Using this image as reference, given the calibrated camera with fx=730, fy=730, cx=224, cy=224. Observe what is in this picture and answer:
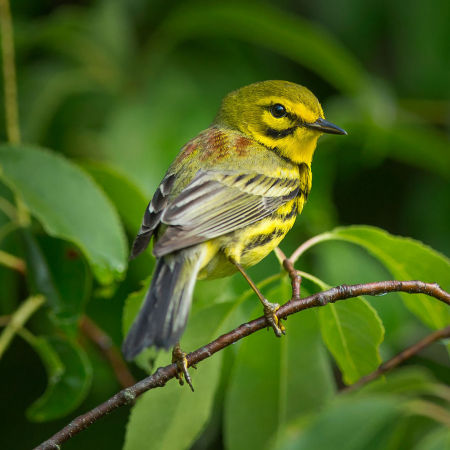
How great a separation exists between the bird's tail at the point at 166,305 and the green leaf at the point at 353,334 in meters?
0.50

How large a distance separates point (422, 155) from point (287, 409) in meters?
1.86

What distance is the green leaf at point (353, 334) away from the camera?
7.63ft

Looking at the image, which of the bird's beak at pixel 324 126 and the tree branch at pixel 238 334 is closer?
the tree branch at pixel 238 334

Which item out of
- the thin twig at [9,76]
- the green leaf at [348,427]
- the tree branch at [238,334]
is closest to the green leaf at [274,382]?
the green leaf at [348,427]

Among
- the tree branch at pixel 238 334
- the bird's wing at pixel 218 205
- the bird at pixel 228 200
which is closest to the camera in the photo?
the tree branch at pixel 238 334

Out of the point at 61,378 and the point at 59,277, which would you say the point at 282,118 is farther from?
the point at 61,378

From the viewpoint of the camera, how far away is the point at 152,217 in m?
2.32

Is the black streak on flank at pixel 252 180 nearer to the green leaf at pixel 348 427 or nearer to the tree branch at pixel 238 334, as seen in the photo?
the tree branch at pixel 238 334

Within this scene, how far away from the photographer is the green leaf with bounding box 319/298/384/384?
2.32 metres

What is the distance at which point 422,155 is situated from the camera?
4059mm

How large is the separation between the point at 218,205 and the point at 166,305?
540 mm

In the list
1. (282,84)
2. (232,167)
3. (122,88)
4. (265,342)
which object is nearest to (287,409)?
(265,342)

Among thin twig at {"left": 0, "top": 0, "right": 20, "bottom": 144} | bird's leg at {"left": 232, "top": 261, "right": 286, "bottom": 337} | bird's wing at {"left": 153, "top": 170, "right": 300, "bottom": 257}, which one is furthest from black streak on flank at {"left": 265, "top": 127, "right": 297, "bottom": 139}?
Answer: thin twig at {"left": 0, "top": 0, "right": 20, "bottom": 144}

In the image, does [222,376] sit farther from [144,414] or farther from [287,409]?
[144,414]
